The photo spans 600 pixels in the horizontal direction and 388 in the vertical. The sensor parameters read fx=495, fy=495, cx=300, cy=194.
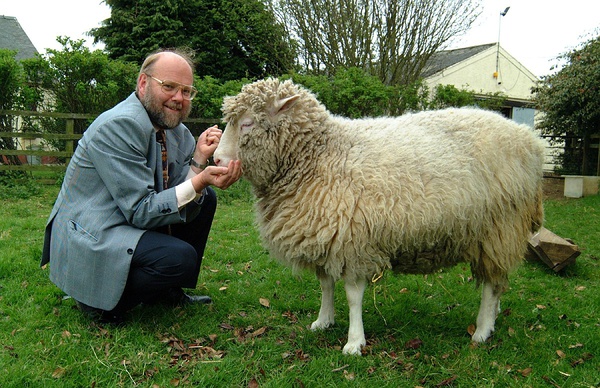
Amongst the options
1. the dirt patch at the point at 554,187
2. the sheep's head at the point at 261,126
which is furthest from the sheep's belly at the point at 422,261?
the dirt patch at the point at 554,187

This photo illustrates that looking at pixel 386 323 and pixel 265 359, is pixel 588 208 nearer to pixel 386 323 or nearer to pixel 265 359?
pixel 386 323

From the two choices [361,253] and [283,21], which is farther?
[283,21]

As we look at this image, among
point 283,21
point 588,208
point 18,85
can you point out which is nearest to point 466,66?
point 283,21

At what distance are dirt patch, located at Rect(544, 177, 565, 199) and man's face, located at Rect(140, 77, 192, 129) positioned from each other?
1042cm

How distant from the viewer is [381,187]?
117 inches

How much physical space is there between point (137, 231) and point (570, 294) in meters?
3.63

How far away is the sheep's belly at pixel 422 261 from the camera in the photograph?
3182mm

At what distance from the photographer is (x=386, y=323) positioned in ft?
11.8

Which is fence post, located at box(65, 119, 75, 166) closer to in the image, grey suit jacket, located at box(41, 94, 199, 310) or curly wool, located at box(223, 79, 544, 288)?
grey suit jacket, located at box(41, 94, 199, 310)

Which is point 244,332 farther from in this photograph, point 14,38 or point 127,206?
point 14,38

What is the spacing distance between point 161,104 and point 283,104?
0.83m

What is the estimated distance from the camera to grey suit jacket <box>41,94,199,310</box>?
3023 mm

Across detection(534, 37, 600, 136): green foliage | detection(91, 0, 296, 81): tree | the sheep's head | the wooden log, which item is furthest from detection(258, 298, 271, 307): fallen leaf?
detection(91, 0, 296, 81): tree

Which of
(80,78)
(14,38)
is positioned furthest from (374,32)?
(14,38)
